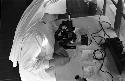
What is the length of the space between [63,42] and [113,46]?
38 cm

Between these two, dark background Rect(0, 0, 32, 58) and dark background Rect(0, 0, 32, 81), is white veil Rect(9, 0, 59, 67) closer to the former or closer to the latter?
dark background Rect(0, 0, 32, 81)

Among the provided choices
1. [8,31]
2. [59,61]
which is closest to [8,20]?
[8,31]

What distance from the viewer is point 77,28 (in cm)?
159

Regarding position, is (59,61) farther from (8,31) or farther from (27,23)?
(8,31)

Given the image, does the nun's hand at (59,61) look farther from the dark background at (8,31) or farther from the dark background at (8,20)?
the dark background at (8,20)

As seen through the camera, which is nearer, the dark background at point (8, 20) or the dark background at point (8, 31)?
the dark background at point (8, 31)

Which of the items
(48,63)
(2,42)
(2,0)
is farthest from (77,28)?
(2,0)

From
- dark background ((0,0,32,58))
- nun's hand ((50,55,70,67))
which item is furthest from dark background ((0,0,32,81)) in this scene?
nun's hand ((50,55,70,67))

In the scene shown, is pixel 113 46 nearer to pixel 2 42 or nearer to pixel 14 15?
pixel 2 42

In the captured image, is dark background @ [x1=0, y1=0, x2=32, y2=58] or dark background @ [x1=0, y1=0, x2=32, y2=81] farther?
dark background @ [x1=0, y1=0, x2=32, y2=58]

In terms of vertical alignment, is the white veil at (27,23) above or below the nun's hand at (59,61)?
above

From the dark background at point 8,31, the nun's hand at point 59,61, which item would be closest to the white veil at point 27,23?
the nun's hand at point 59,61

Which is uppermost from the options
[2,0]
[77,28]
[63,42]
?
[2,0]

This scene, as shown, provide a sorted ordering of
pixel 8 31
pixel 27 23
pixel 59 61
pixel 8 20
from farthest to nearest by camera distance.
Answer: pixel 8 20, pixel 8 31, pixel 27 23, pixel 59 61
